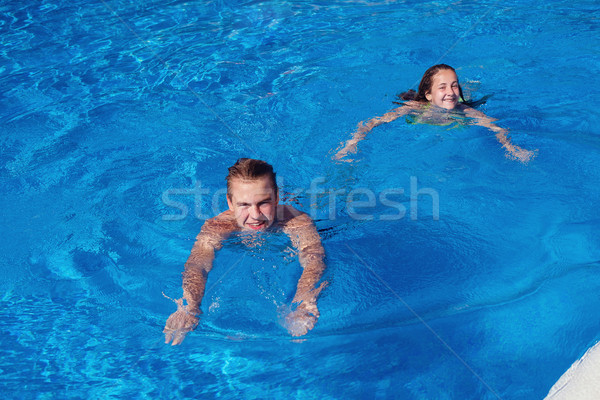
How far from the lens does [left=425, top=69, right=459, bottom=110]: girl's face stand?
18.3 feet

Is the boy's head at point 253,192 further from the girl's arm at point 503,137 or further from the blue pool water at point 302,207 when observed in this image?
the girl's arm at point 503,137

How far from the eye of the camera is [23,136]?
542 centimetres

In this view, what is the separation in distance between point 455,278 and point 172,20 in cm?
601

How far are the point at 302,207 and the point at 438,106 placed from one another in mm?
1990

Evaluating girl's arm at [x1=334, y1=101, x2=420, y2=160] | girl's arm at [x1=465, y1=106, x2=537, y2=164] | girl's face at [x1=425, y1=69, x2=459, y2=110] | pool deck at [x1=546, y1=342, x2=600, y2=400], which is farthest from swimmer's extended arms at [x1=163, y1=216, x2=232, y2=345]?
girl's face at [x1=425, y1=69, x2=459, y2=110]

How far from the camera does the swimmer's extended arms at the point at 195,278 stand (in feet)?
10.7

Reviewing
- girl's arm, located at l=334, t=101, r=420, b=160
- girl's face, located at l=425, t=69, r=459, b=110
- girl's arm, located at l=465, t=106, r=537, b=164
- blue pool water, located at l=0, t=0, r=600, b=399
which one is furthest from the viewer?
girl's face, located at l=425, t=69, r=459, b=110

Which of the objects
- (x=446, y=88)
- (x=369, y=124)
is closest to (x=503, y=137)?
(x=446, y=88)

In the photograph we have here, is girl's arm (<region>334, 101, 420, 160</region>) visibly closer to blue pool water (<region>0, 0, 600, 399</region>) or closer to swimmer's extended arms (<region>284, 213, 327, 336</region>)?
blue pool water (<region>0, 0, 600, 399</region>)

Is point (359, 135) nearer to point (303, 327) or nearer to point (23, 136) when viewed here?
point (303, 327)

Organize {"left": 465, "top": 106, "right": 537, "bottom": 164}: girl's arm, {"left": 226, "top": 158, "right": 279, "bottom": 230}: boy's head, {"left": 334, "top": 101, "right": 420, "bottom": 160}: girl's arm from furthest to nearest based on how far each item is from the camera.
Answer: {"left": 334, "top": 101, "right": 420, "bottom": 160}: girl's arm → {"left": 465, "top": 106, "right": 537, "bottom": 164}: girl's arm → {"left": 226, "top": 158, "right": 279, "bottom": 230}: boy's head

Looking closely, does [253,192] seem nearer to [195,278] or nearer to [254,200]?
[254,200]

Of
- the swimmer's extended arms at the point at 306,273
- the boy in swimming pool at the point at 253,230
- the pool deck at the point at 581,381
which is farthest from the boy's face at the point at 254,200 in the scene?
the pool deck at the point at 581,381

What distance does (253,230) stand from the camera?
13.0ft
